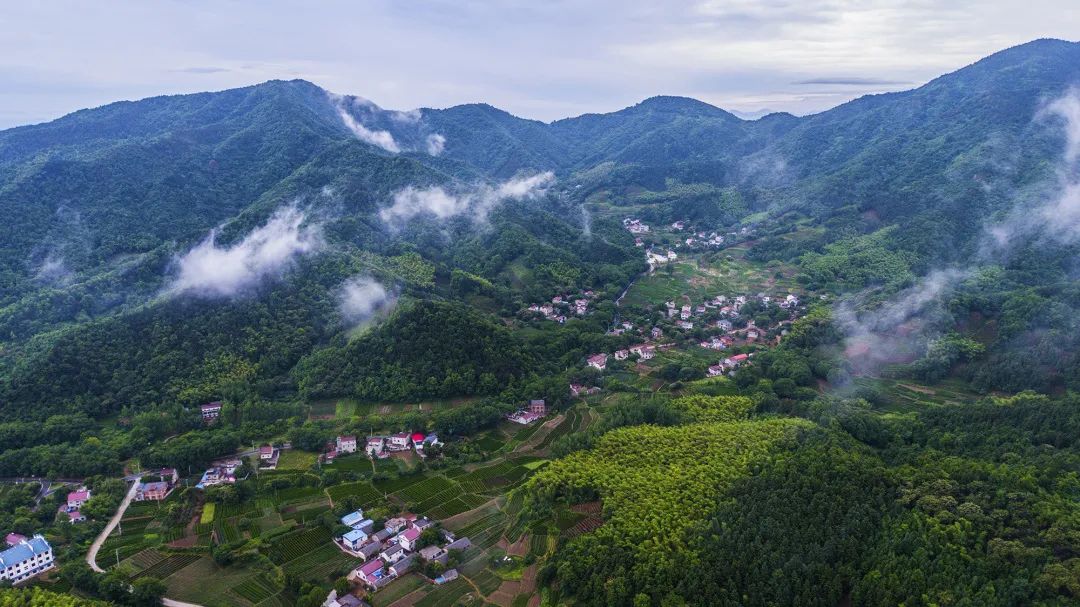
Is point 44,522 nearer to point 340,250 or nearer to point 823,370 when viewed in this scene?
point 340,250

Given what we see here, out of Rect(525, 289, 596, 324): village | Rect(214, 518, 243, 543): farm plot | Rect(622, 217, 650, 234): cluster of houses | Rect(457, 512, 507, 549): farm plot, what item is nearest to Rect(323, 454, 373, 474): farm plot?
Rect(214, 518, 243, 543): farm plot

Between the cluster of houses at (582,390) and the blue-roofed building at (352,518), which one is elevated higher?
the cluster of houses at (582,390)

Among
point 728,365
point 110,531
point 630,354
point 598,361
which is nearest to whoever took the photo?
point 110,531

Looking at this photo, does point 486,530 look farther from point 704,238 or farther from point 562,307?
point 704,238

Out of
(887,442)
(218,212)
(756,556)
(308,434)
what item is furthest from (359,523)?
(218,212)

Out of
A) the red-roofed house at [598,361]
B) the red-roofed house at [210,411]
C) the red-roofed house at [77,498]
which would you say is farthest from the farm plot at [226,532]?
the red-roofed house at [598,361]

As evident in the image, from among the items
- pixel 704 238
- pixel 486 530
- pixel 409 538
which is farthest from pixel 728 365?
pixel 704 238

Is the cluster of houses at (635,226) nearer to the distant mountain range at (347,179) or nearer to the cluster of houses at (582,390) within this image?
the distant mountain range at (347,179)

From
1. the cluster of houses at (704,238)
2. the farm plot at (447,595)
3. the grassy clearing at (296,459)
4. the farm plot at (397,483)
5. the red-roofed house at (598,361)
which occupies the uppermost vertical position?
the cluster of houses at (704,238)
